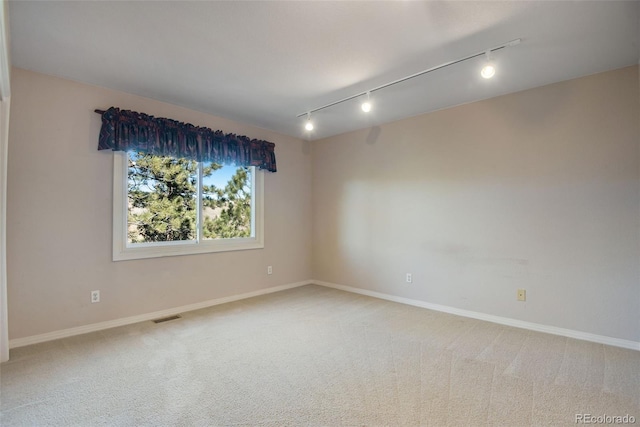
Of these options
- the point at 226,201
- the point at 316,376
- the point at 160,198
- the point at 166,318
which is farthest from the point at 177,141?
the point at 316,376

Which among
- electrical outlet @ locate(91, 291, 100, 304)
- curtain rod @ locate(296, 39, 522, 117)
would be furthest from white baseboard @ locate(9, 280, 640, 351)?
curtain rod @ locate(296, 39, 522, 117)

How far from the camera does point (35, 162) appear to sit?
9.01 feet

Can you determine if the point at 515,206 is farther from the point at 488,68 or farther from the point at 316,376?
the point at 316,376

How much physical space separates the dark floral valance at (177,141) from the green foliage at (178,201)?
194 millimetres

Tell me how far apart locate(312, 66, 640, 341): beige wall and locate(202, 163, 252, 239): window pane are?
5.47ft

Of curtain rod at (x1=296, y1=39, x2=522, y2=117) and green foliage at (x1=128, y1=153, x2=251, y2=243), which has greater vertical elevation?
curtain rod at (x1=296, y1=39, x2=522, y2=117)

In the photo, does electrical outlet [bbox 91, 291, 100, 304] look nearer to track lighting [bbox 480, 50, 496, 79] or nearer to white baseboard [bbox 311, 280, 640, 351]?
white baseboard [bbox 311, 280, 640, 351]

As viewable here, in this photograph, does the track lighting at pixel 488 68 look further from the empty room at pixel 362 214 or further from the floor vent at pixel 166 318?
the floor vent at pixel 166 318

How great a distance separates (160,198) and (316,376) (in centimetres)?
270

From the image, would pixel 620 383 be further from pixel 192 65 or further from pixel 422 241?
pixel 192 65

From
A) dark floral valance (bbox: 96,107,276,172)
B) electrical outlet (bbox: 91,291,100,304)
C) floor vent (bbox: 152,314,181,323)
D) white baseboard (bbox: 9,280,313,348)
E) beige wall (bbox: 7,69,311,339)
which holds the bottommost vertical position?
floor vent (bbox: 152,314,181,323)

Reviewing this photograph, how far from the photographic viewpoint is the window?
328cm

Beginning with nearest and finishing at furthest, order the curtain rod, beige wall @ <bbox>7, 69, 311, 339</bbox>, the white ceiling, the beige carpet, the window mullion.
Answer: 1. the beige carpet
2. the white ceiling
3. the curtain rod
4. beige wall @ <bbox>7, 69, 311, 339</bbox>
5. the window mullion

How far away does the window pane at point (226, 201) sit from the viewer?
4.00m
